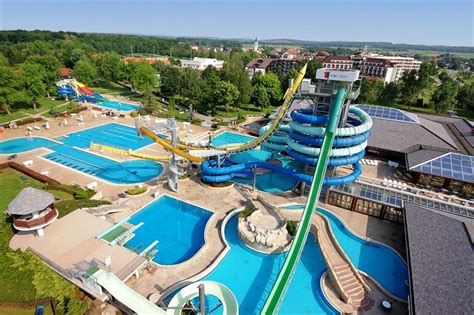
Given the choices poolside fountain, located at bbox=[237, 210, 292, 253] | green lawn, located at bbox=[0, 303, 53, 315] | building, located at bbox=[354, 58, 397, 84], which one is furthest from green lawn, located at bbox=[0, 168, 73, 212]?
building, located at bbox=[354, 58, 397, 84]

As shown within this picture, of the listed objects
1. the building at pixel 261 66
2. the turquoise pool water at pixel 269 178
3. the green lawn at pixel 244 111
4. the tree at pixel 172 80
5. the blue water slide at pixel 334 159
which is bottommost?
the turquoise pool water at pixel 269 178

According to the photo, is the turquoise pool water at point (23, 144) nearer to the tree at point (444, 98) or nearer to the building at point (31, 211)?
the building at point (31, 211)

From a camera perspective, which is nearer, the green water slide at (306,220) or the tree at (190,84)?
the green water slide at (306,220)

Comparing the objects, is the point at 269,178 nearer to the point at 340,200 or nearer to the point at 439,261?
the point at 340,200

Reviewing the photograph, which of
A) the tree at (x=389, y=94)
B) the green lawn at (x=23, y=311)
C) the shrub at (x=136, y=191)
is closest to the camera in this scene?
the green lawn at (x=23, y=311)

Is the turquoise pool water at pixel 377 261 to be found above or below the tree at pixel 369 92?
below

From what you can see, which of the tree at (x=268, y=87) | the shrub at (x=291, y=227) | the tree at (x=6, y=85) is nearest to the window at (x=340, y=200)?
the shrub at (x=291, y=227)

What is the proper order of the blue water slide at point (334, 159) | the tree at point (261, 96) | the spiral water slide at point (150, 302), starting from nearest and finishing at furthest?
the spiral water slide at point (150, 302)
the blue water slide at point (334, 159)
the tree at point (261, 96)

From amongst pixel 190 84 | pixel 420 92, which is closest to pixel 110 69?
pixel 190 84
